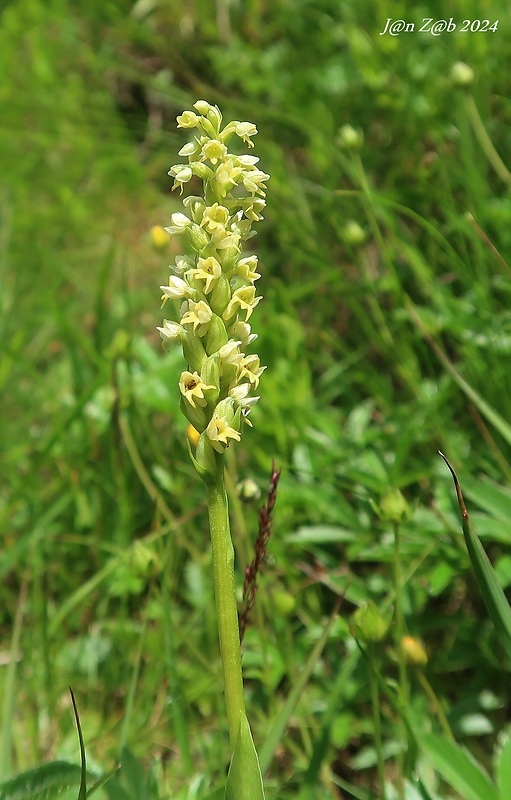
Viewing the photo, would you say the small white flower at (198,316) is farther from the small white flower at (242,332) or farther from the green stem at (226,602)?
the green stem at (226,602)

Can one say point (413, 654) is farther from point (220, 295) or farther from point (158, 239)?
point (158, 239)

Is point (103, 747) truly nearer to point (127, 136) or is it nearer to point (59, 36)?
point (127, 136)

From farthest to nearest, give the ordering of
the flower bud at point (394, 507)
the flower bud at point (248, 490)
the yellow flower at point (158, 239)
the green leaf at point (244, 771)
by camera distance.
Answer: the yellow flower at point (158, 239)
the flower bud at point (248, 490)
the flower bud at point (394, 507)
the green leaf at point (244, 771)

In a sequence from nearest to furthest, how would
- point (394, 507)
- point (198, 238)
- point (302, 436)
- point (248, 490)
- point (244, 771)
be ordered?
point (244, 771) < point (198, 238) < point (394, 507) < point (248, 490) < point (302, 436)

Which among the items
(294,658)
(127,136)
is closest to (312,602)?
(294,658)

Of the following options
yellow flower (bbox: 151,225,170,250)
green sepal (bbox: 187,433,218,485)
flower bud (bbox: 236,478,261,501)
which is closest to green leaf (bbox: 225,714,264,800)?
green sepal (bbox: 187,433,218,485)

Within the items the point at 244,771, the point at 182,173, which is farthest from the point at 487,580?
the point at 182,173

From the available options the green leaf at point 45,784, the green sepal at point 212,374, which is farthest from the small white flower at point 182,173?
the green leaf at point 45,784
